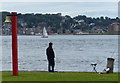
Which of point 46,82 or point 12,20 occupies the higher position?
point 12,20

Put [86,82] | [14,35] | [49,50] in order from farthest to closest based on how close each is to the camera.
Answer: [49,50] < [14,35] < [86,82]

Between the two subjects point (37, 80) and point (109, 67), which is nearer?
point (37, 80)

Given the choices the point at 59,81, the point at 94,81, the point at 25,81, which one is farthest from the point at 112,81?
the point at 25,81

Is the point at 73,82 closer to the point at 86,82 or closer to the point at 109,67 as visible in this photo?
the point at 86,82

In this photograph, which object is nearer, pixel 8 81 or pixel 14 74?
pixel 8 81

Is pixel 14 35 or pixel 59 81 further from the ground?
pixel 14 35

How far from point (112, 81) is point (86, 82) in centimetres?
114

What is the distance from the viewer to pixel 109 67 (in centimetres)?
2603

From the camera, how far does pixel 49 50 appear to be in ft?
83.2

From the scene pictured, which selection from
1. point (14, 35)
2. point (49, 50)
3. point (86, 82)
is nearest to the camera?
point (86, 82)

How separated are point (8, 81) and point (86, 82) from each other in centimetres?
297

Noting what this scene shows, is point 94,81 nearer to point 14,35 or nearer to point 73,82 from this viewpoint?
point 73,82

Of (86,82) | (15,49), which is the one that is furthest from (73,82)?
(15,49)

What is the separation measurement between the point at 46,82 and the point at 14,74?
3.08 metres
